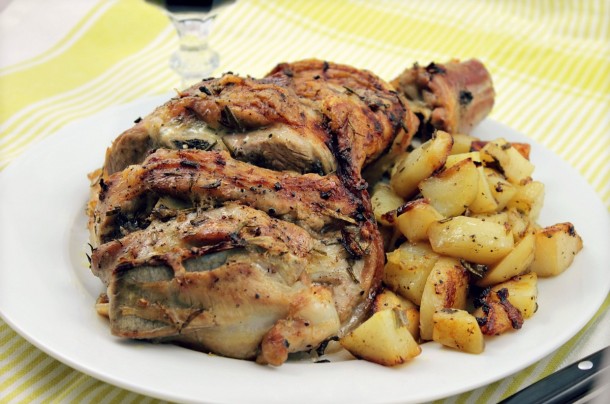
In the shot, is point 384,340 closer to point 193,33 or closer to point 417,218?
point 417,218

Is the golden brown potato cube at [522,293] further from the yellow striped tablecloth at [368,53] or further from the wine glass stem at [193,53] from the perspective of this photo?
the wine glass stem at [193,53]

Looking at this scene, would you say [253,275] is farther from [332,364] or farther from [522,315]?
[522,315]

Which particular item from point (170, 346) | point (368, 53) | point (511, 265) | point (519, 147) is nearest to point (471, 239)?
point (511, 265)

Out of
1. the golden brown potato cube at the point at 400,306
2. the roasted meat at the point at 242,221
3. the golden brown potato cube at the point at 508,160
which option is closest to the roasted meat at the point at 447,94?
the golden brown potato cube at the point at 508,160

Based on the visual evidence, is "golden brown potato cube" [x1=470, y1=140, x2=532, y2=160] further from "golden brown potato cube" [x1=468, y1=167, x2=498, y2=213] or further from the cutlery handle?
the cutlery handle

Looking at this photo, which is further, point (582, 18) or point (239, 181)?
point (582, 18)

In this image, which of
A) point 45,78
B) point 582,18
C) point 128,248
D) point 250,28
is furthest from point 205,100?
point 582,18
